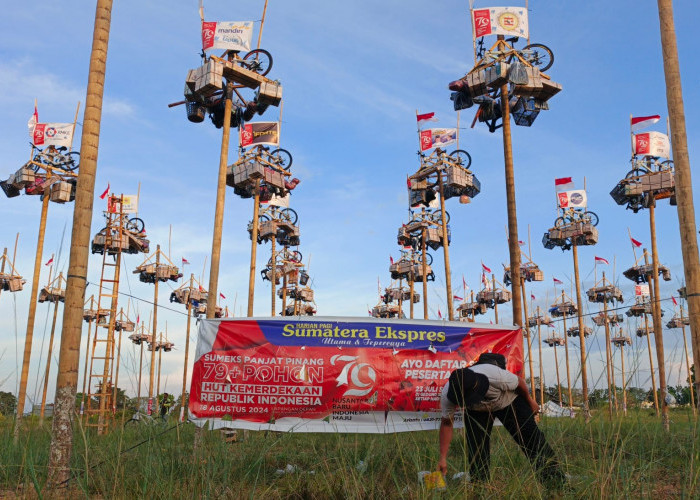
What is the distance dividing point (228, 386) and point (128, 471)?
7.79ft

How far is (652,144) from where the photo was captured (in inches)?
784

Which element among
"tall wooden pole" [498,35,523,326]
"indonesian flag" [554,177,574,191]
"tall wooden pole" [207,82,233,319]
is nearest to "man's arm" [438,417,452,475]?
"tall wooden pole" [498,35,523,326]

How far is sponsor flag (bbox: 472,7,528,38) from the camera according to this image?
14.6m

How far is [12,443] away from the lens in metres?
7.23

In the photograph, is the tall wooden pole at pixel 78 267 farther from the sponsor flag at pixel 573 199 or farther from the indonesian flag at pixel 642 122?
the sponsor flag at pixel 573 199

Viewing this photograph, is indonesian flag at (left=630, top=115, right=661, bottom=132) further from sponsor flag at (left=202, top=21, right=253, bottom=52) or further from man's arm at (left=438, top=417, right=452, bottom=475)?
man's arm at (left=438, top=417, right=452, bottom=475)

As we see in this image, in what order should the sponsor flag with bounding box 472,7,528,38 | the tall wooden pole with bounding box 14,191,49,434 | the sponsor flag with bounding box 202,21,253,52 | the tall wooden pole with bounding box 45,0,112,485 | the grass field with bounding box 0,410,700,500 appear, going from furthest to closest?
the tall wooden pole with bounding box 14,191,49,434, the sponsor flag with bounding box 472,7,528,38, the sponsor flag with bounding box 202,21,253,52, the tall wooden pole with bounding box 45,0,112,485, the grass field with bounding box 0,410,700,500

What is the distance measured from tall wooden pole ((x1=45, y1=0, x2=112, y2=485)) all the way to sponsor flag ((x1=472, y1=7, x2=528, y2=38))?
1086 centimetres

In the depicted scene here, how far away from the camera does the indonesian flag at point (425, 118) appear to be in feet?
78.0

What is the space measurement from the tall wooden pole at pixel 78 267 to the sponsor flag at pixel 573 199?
1073 inches

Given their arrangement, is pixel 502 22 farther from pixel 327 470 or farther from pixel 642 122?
pixel 327 470

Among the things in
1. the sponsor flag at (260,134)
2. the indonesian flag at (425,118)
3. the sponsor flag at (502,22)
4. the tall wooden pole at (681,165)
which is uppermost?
the indonesian flag at (425,118)

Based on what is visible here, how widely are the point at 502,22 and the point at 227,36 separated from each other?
7.23 metres

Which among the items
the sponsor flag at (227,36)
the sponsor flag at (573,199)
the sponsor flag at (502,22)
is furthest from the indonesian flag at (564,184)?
the sponsor flag at (227,36)
